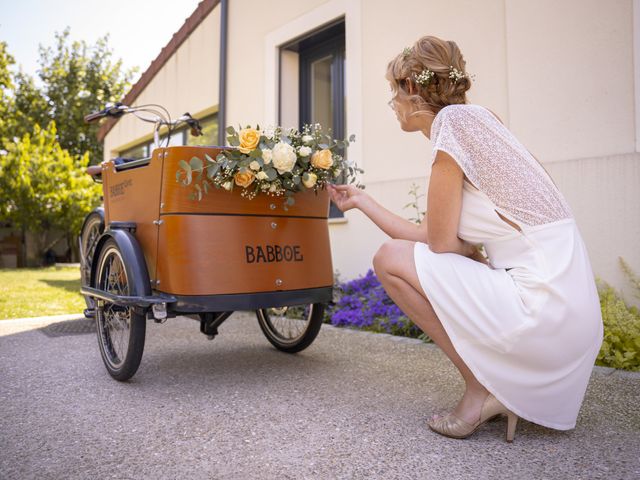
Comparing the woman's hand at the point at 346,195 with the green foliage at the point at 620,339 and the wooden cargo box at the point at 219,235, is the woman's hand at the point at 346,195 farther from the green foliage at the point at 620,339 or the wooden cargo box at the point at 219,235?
the green foliage at the point at 620,339

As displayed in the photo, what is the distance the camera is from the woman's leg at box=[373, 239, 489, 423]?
6.51ft

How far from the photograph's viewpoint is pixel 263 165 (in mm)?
2445

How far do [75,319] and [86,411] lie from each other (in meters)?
2.67

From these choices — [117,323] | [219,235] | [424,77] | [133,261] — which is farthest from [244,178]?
[117,323]

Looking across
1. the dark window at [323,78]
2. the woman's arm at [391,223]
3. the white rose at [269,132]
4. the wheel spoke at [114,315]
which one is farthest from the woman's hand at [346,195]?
the dark window at [323,78]

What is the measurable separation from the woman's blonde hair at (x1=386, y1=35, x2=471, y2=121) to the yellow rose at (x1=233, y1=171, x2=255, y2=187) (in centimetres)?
76

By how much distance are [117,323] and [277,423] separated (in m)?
1.23

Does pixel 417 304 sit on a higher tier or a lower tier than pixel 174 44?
lower

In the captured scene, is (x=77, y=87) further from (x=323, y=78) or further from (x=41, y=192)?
(x=323, y=78)

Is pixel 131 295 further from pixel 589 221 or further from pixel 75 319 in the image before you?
pixel 589 221

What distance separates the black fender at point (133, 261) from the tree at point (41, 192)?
1156cm

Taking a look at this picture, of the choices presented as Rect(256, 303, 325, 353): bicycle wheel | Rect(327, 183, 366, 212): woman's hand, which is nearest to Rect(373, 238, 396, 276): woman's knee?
Rect(327, 183, 366, 212): woman's hand

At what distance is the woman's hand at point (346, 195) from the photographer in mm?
2375

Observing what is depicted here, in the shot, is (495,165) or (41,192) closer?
(495,165)
